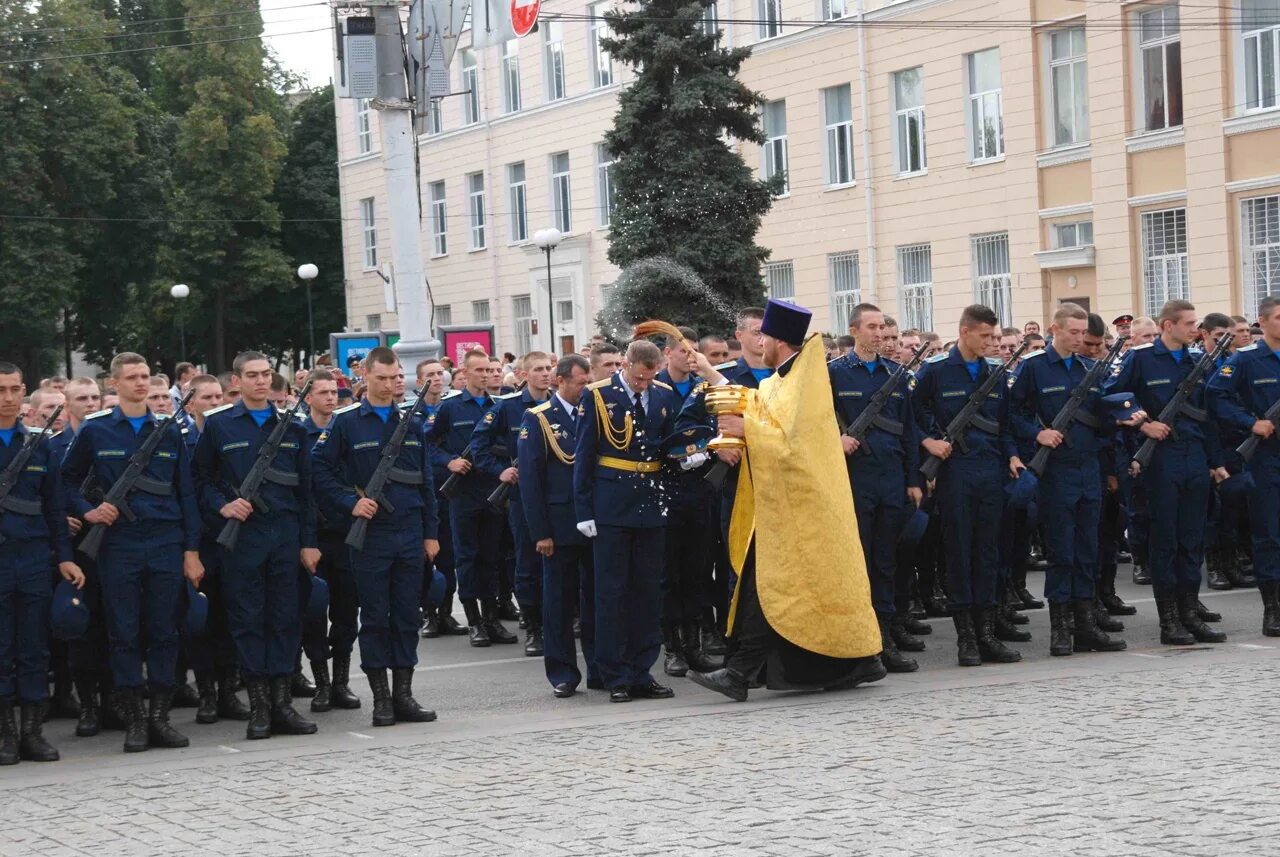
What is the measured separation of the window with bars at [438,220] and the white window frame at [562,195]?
6740 mm

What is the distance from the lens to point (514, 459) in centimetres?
1427

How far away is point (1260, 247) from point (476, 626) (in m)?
18.2

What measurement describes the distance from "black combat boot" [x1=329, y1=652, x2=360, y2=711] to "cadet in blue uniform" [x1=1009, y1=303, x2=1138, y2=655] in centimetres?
440

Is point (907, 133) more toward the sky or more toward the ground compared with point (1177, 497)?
more toward the sky


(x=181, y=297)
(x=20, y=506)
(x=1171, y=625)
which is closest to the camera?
(x=20, y=506)

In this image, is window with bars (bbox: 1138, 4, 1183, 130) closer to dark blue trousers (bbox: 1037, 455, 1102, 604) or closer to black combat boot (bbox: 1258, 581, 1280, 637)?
black combat boot (bbox: 1258, 581, 1280, 637)

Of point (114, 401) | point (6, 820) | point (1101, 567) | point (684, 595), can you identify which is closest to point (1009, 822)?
point (6, 820)

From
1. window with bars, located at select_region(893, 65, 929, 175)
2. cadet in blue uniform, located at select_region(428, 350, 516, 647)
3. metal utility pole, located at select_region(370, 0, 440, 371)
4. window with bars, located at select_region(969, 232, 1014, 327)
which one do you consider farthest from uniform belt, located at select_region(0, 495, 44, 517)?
window with bars, located at select_region(893, 65, 929, 175)

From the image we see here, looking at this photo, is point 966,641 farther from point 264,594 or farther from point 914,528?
point 264,594

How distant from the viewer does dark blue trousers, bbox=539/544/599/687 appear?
37.5 ft

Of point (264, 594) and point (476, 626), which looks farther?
point (476, 626)

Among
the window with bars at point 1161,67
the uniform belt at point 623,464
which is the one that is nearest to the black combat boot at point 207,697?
the uniform belt at point 623,464

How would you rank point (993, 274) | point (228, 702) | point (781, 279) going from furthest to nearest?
point (781, 279) → point (993, 274) → point (228, 702)

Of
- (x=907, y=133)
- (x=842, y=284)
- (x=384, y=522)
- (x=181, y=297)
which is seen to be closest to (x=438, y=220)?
(x=181, y=297)
